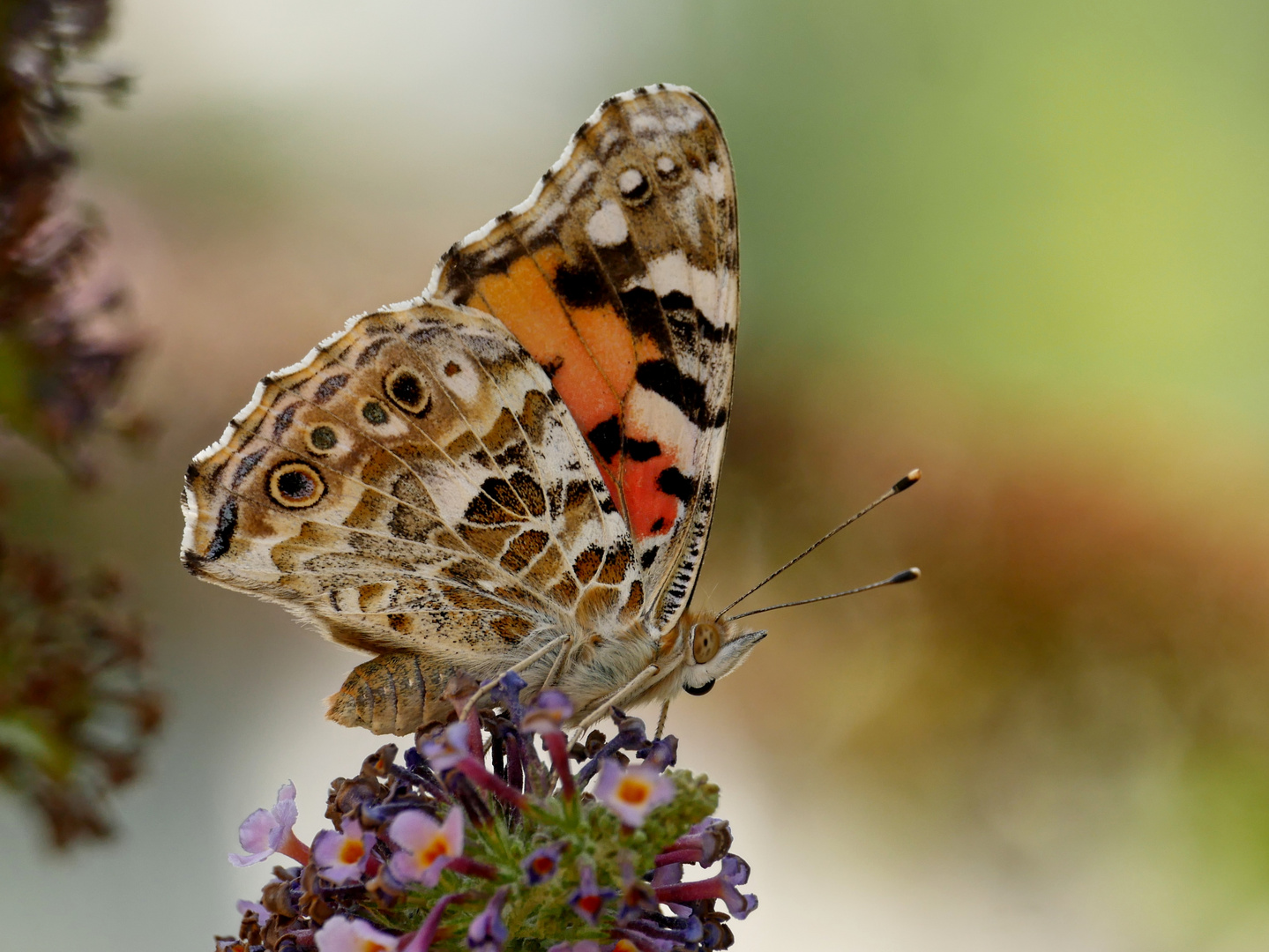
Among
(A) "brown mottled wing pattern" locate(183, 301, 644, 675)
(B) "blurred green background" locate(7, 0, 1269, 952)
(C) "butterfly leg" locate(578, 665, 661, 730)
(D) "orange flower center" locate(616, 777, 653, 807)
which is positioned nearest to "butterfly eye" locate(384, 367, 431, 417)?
(A) "brown mottled wing pattern" locate(183, 301, 644, 675)

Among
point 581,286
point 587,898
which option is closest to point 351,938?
point 587,898

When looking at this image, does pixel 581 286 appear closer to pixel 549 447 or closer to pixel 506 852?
pixel 549 447

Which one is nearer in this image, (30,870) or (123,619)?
(123,619)

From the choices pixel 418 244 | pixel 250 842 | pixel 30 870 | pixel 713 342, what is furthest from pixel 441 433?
pixel 418 244

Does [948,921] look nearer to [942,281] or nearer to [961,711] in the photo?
[961,711]

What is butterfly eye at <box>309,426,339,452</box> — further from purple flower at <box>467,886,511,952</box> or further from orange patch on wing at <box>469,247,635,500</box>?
purple flower at <box>467,886,511,952</box>
